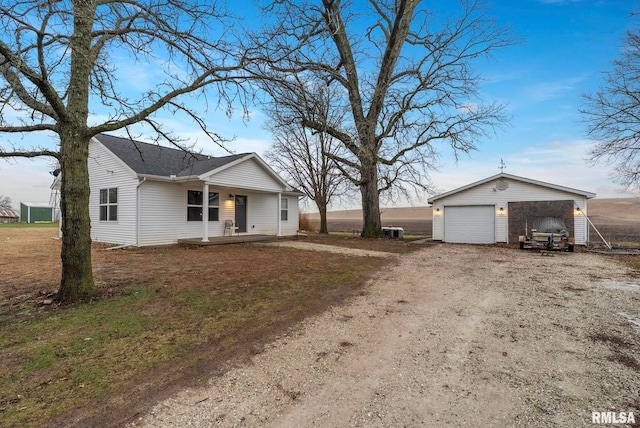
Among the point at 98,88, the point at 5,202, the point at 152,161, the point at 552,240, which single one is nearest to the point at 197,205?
the point at 152,161

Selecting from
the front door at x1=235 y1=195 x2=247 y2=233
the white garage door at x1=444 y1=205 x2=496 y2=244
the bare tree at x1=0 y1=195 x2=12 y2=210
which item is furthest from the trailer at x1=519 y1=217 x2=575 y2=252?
the bare tree at x1=0 y1=195 x2=12 y2=210

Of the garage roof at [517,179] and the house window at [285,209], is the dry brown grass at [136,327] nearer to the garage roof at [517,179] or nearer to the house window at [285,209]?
the house window at [285,209]

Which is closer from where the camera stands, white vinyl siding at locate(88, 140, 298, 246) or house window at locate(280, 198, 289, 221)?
white vinyl siding at locate(88, 140, 298, 246)

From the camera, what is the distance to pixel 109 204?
12961 mm

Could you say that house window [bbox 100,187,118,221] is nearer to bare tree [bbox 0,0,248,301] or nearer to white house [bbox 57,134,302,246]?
white house [bbox 57,134,302,246]

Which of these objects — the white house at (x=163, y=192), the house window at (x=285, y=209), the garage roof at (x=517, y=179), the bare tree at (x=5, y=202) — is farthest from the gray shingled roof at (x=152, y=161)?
the bare tree at (x=5, y=202)

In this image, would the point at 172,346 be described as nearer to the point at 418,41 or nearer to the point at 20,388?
the point at 20,388

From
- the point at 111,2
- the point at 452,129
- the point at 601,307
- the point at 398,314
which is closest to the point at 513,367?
the point at 398,314

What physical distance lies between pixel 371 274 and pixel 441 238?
1159 cm

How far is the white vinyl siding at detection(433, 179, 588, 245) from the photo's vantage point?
1445cm

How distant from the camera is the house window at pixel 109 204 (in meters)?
12.8

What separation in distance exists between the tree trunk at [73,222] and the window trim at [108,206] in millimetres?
8898

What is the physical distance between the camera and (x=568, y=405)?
7.63ft

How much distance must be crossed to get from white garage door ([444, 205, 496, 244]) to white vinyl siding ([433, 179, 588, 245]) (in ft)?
0.68
